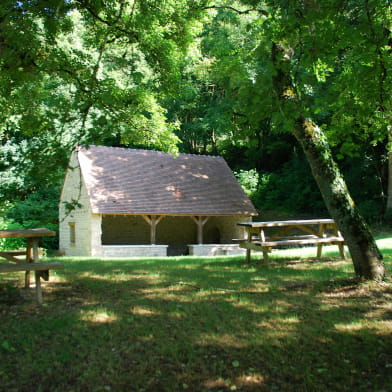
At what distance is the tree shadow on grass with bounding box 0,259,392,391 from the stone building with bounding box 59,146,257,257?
1087 cm

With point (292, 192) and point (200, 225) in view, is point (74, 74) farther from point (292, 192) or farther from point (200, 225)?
point (292, 192)

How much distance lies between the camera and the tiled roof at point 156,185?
54.6 feet

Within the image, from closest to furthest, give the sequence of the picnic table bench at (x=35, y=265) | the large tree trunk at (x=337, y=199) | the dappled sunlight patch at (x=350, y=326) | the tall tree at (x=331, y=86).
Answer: the dappled sunlight patch at (x=350, y=326) → the tall tree at (x=331, y=86) → the picnic table bench at (x=35, y=265) → the large tree trunk at (x=337, y=199)

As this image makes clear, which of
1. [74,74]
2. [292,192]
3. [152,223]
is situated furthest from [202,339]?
[292,192]

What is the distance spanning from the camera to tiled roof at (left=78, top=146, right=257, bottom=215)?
16641mm

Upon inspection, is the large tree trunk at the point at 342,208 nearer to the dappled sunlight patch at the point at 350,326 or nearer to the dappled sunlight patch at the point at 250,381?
the dappled sunlight patch at the point at 350,326

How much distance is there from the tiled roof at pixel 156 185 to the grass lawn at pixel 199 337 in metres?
10.8

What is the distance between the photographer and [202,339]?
368cm

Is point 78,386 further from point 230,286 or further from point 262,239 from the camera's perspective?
point 262,239

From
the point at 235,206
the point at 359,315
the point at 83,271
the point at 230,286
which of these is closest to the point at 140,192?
the point at 235,206

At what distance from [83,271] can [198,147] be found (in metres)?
24.2

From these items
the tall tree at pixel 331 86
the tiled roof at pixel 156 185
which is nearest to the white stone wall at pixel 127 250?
the tiled roof at pixel 156 185

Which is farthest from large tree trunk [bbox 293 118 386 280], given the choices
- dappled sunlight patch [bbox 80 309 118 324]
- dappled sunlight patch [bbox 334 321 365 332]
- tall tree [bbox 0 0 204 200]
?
dappled sunlight patch [bbox 80 309 118 324]

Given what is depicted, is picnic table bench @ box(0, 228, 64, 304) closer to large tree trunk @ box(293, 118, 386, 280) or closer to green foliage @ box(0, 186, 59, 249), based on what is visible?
large tree trunk @ box(293, 118, 386, 280)
